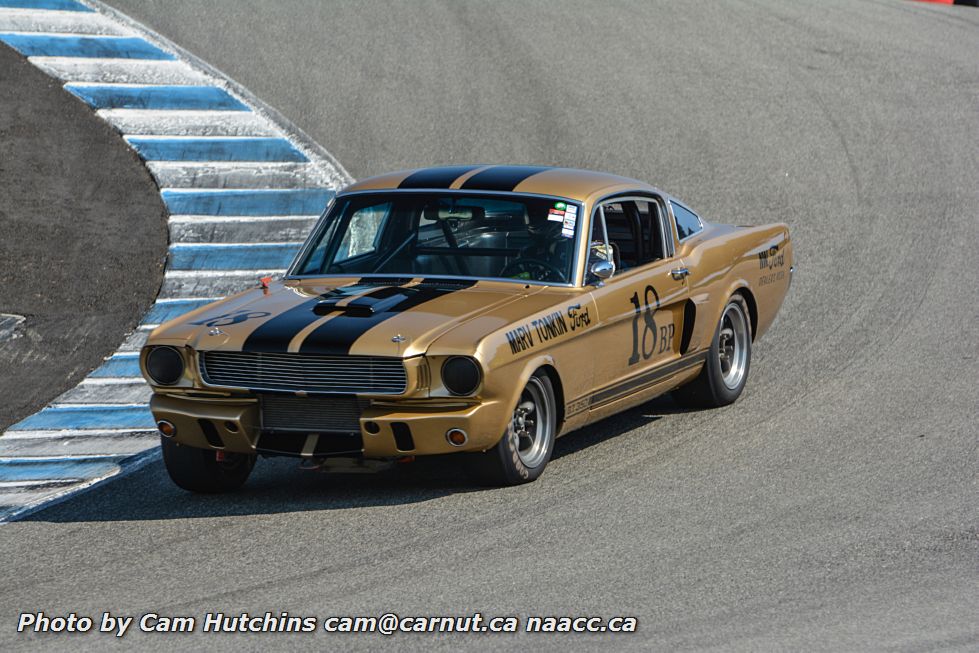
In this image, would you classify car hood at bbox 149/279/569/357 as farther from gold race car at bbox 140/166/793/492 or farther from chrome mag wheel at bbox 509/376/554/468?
chrome mag wheel at bbox 509/376/554/468

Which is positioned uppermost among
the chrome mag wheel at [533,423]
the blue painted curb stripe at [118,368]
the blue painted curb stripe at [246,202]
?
the chrome mag wheel at [533,423]

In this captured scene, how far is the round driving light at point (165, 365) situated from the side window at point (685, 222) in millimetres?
3158

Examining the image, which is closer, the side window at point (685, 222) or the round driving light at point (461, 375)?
the round driving light at point (461, 375)

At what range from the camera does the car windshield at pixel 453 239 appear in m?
7.25

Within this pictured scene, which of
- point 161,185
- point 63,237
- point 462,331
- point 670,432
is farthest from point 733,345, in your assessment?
point 161,185

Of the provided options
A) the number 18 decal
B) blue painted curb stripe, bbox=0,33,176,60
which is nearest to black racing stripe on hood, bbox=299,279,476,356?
the number 18 decal

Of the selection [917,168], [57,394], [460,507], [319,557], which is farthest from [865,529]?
[917,168]

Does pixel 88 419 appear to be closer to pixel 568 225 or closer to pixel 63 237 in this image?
pixel 568 225

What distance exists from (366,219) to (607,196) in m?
1.31

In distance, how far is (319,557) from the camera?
5613mm

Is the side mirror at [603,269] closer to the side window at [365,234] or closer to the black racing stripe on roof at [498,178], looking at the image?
the black racing stripe on roof at [498,178]

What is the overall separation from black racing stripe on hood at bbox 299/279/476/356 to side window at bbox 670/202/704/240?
2020 mm

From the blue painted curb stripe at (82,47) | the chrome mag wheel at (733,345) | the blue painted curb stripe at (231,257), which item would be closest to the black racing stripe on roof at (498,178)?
the chrome mag wheel at (733,345)

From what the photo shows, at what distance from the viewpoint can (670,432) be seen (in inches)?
303
